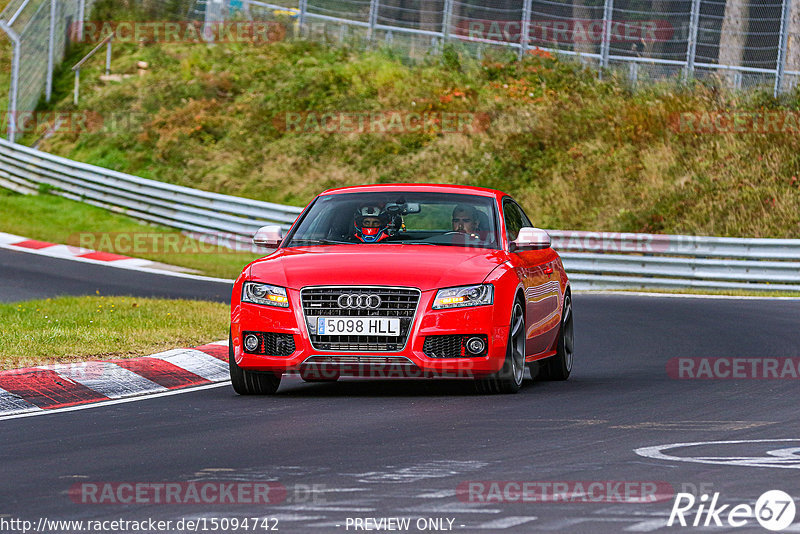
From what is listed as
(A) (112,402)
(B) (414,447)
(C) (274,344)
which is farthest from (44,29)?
(B) (414,447)

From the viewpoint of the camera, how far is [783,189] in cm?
2830

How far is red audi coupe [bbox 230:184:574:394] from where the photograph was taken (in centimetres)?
970

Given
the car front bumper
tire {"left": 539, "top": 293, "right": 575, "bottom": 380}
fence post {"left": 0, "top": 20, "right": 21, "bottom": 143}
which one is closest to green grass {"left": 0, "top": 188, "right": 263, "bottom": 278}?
fence post {"left": 0, "top": 20, "right": 21, "bottom": 143}

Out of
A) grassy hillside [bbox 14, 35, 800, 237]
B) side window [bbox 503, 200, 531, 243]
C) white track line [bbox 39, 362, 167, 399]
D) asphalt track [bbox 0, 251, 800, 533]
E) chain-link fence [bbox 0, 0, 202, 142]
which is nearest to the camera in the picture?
asphalt track [bbox 0, 251, 800, 533]

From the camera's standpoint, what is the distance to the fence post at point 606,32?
32156 mm

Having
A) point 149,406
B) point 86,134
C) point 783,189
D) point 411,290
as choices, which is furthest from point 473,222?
point 86,134

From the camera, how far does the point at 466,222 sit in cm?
1091

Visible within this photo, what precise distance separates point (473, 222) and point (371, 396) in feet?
5.31

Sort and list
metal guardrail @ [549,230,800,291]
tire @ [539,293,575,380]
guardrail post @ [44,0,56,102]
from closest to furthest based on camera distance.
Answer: tire @ [539,293,575,380], metal guardrail @ [549,230,800,291], guardrail post @ [44,0,56,102]

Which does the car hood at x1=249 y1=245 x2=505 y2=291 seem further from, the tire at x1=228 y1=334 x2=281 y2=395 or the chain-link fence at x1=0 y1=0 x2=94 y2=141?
the chain-link fence at x1=0 y1=0 x2=94 y2=141

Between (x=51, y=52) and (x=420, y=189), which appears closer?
(x=420, y=189)

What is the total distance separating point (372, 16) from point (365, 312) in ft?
93.1

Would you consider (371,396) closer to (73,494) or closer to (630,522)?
(73,494)

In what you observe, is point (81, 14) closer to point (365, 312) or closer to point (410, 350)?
point (365, 312)
